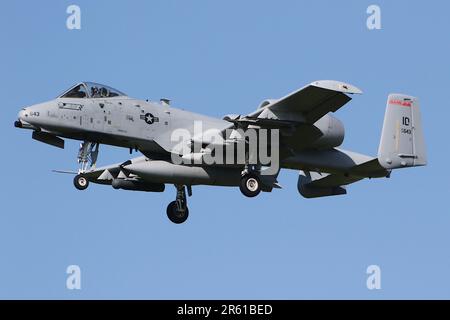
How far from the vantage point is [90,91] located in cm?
3247

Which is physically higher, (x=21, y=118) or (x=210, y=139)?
(x=21, y=118)

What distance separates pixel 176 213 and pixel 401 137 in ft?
23.7

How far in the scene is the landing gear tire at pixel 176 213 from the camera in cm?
3506

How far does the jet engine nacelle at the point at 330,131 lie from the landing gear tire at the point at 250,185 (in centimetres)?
211

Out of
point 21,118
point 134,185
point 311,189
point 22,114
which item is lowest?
point 311,189

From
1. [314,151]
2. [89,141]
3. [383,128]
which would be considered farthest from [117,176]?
[383,128]

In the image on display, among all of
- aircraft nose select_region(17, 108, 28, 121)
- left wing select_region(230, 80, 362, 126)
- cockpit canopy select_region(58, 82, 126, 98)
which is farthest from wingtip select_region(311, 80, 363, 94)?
aircraft nose select_region(17, 108, 28, 121)

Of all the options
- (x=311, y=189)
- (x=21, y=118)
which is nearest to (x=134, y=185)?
(x=21, y=118)

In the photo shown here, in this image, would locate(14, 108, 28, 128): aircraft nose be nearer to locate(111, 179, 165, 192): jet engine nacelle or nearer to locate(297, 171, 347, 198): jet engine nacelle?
locate(111, 179, 165, 192): jet engine nacelle

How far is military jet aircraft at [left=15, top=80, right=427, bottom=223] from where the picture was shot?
31.3 meters

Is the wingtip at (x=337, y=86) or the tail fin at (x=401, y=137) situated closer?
the wingtip at (x=337, y=86)

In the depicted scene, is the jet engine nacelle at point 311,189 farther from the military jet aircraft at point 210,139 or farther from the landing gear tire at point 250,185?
the landing gear tire at point 250,185

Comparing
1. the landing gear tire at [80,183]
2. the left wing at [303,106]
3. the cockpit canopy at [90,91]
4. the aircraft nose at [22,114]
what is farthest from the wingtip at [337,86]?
the aircraft nose at [22,114]

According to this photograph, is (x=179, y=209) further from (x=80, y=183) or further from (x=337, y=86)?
(x=337, y=86)
